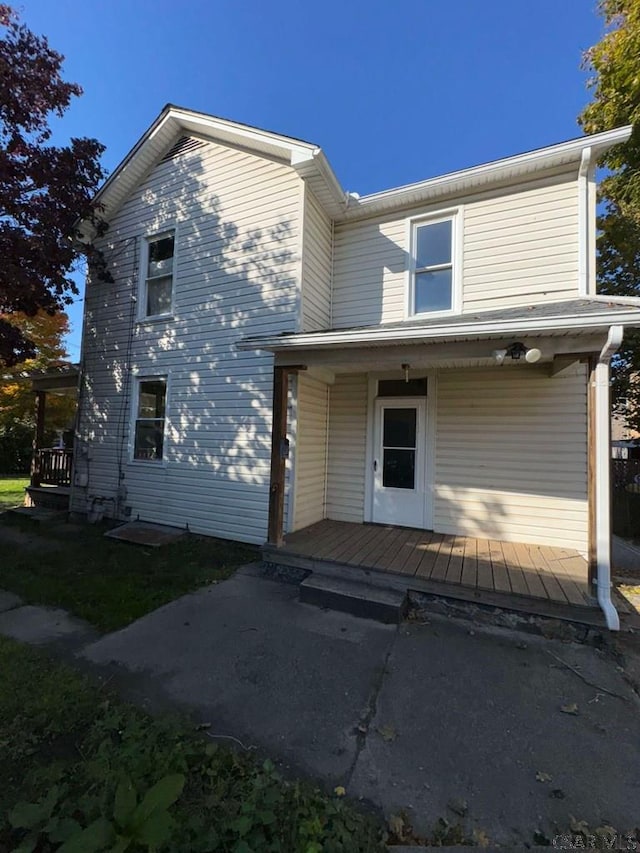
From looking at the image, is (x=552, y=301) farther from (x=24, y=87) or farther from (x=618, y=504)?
(x=24, y=87)

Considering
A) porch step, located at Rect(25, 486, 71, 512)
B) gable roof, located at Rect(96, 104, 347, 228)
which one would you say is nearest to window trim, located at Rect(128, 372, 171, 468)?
porch step, located at Rect(25, 486, 71, 512)

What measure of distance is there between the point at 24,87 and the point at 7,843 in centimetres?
1018

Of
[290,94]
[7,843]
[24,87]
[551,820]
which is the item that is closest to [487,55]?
[290,94]

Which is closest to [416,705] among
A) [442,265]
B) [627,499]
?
[442,265]

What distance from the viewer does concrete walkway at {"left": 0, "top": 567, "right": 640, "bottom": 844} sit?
6.51ft

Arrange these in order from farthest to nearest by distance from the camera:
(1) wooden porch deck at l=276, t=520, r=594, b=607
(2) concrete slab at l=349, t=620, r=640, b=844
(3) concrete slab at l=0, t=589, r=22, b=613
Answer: (3) concrete slab at l=0, t=589, r=22, b=613, (1) wooden porch deck at l=276, t=520, r=594, b=607, (2) concrete slab at l=349, t=620, r=640, b=844

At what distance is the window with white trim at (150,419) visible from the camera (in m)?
7.16

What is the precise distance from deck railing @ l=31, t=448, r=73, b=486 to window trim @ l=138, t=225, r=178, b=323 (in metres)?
4.81

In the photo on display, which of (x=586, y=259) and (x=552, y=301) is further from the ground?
(x=586, y=259)

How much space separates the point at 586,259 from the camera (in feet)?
16.8

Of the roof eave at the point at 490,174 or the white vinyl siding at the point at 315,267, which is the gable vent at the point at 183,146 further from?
the roof eave at the point at 490,174

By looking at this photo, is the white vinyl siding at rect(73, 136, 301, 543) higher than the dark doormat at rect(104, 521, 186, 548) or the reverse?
higher

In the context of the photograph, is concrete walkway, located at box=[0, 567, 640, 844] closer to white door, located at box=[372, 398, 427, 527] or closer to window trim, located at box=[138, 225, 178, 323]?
white door, located at box=[372, 398, 427, 527]

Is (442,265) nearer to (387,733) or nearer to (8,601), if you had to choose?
(387,733)
